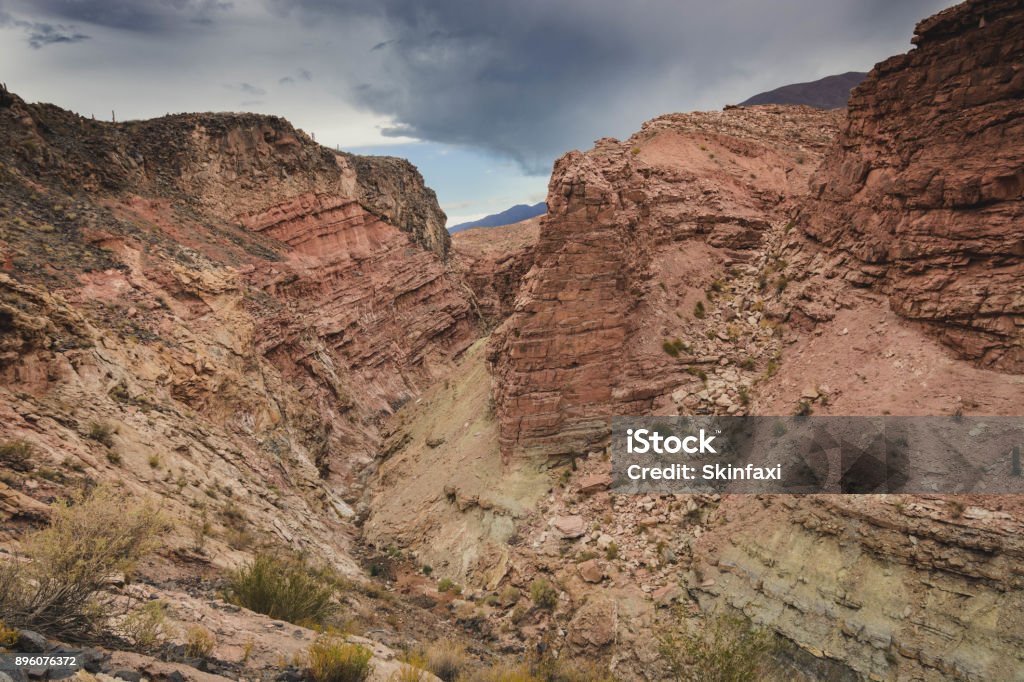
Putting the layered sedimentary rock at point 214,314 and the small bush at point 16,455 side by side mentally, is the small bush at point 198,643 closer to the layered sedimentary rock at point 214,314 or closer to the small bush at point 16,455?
the layered sedimentary rock at point 214,314

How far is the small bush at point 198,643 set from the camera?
6.91 meters

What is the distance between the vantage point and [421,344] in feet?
123

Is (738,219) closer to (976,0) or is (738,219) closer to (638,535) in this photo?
(976,0)

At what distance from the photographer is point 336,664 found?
7352mm

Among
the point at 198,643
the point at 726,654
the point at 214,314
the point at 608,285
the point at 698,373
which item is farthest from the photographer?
the point at 214,314

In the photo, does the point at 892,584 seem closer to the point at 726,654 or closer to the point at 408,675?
the point at 726,654

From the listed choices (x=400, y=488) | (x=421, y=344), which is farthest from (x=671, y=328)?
(x=421, y=344)

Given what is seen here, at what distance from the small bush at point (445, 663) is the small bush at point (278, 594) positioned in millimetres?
2126

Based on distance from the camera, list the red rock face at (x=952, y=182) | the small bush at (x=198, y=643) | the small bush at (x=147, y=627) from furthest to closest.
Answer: the red rock face at (x=952, y=182) → the small bush at (x=198, y=643) → the small bush at (x=147, y=627)

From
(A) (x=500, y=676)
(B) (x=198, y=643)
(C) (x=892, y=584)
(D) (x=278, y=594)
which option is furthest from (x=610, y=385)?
(B) (x=198, y=643)

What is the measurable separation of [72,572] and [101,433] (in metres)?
7.94

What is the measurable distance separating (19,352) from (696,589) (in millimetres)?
16257

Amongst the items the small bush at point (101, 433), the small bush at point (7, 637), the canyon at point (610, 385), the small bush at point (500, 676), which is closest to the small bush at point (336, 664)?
the canyon at point (610, 385)

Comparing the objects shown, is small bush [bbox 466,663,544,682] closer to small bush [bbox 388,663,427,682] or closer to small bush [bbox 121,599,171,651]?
small bush [bbox 388,663,427,682]
